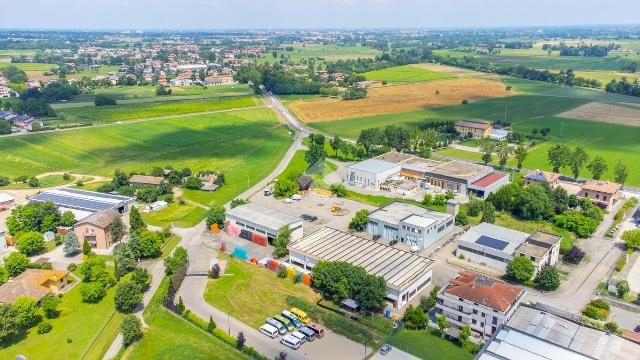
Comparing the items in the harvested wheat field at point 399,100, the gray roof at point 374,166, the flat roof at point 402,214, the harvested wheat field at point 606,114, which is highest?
the harvested wheat field at point 399,100

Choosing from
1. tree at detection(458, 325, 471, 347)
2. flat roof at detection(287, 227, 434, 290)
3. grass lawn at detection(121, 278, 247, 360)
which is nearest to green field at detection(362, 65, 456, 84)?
flat roof at detection(287, 227, 434, 290)

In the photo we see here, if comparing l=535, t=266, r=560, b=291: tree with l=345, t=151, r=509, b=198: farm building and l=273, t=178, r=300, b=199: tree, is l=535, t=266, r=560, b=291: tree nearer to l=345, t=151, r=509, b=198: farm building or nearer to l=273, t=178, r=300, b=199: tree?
l=345, t=151, r=509, b=198: farm building

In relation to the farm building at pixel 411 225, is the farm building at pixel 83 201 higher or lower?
higher

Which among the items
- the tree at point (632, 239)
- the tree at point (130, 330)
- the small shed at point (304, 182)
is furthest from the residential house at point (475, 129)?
the tree at point (130, 330)

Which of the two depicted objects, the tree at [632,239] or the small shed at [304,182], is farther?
the small shed at [304,182]

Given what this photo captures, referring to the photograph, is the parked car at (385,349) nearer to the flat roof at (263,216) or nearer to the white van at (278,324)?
the white van at (278,324)

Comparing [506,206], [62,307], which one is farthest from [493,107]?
[62,307]

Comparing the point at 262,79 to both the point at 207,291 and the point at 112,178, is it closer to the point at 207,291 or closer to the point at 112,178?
the point at 112,178

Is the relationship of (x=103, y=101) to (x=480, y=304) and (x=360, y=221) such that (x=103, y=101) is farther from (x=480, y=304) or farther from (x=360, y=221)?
(x=480, y=304)

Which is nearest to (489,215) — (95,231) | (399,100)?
(95,231)
